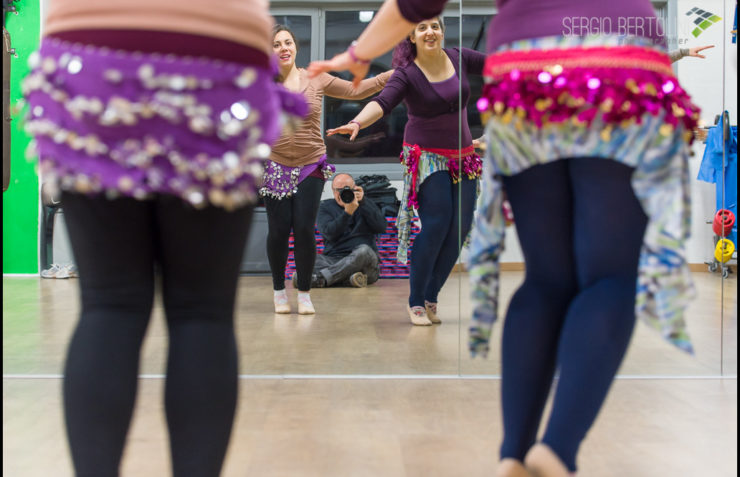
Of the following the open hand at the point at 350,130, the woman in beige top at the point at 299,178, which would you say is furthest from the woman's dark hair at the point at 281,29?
the open hand at the point at 350,130

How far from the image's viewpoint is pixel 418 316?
250 centimetres

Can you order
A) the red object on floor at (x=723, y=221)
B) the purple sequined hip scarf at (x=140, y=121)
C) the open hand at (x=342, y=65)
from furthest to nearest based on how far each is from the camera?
the red object on floor at (x=723, y=221)
the open hand at (x=342, y=65)
the purple sequined hip scarf at (x=140, y=121)

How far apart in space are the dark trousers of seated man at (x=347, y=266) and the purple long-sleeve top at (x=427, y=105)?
44cm

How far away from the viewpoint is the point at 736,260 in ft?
6.72

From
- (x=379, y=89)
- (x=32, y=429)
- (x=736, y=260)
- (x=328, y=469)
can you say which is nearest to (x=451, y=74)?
(x=379, y=89)

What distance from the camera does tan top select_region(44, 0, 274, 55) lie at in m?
0.82

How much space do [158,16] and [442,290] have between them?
69.2 inches

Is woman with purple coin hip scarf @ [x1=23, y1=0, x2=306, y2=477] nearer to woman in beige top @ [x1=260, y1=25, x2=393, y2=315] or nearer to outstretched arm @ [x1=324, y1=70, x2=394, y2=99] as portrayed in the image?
woman in beige top @ [x1=260, y1=25, x2=393, y2=315]

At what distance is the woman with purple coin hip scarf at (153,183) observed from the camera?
32.2 inches

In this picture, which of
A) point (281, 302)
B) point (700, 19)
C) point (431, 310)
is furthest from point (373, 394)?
point (700, 19)

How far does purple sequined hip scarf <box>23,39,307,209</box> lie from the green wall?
1450 millimetres

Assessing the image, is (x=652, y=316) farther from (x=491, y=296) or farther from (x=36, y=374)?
(x=36, y=374)

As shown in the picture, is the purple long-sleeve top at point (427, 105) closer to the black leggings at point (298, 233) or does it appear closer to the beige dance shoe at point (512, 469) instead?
the black leggings at point (298, 233)

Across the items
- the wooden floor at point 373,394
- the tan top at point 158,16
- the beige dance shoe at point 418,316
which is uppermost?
the tan top at point 158,16
